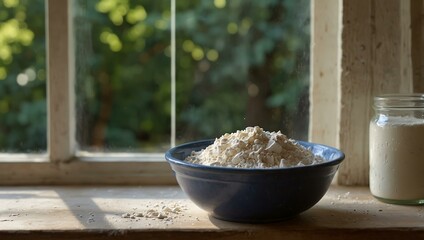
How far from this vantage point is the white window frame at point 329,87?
111 cm

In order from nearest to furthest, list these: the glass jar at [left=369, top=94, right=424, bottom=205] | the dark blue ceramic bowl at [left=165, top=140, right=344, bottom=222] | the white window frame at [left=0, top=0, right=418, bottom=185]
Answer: the dark blue ceramic bowl at [left=165, top=140, right=344, bottom=222] → the glass jar at [left=369, top=94, right=424, bottom=205] → the white window frame at [left=0, top=0, right=418, bottom=185]

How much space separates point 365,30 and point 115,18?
0.51 m

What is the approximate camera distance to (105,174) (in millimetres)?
1201

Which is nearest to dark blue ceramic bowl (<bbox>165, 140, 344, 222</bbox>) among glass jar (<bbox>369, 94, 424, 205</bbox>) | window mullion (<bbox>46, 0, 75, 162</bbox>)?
glass jar (<bbox>369, 94, 424, 205</bbox>)

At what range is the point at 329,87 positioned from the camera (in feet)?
3.87

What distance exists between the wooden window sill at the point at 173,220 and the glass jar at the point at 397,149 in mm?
26

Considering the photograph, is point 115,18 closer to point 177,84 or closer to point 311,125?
point 177,84

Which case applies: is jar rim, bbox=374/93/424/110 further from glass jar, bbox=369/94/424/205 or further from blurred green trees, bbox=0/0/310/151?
blurred green trees, bbox=0/0/310/151

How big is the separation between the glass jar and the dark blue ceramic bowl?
0.45 ft

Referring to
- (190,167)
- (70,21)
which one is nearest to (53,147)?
(70,21)

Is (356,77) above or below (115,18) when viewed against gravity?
below

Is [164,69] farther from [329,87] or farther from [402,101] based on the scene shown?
[402,101]

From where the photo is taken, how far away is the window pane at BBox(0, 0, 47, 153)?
1210mm

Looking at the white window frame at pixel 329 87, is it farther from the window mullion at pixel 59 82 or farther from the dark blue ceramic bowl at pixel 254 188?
the dark blue ceramic bowl at pixel 254 188
